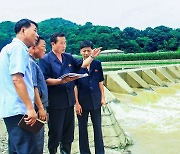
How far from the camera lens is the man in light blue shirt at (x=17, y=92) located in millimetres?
2455

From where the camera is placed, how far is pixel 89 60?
11.8 feet

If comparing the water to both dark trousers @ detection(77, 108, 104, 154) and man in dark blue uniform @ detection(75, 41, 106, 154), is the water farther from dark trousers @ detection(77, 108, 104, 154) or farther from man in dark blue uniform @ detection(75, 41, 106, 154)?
man in dark blue uniform @ detection(75, 41, 106, 154)

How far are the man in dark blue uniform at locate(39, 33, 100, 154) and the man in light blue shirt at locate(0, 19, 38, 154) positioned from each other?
0.87 meters

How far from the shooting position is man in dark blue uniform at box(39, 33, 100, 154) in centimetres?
349

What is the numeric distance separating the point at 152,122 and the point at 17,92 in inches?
201

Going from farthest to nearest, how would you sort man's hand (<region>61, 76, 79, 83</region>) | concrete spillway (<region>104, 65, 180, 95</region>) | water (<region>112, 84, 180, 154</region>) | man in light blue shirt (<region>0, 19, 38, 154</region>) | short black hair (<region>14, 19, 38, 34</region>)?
concrete spillway (<region>104, 65, 180, 95</region>) < water (<region>112, 84, 180, 154</region>) < man's hand (<region>61, 76, 79, 83</region>) < short black hair (<region>14, 19, 38, 34</region>) < man in light blue shirt (<region>0, 19, 38, 154</region>)

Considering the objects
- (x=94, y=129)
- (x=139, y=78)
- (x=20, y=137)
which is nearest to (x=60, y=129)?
(x=94, y=129)

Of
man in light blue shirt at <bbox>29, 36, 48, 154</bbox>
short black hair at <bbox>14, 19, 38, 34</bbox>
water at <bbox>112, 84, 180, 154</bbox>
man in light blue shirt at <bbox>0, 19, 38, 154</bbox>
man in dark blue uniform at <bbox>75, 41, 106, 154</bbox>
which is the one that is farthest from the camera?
water at <bbox>112, 84, 180, 154</bbox>

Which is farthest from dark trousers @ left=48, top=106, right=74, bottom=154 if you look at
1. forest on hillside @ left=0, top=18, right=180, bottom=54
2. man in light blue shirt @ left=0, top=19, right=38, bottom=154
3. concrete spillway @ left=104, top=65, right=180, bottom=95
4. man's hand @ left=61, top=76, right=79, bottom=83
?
forest on hillside @ left=0, top=18, right=180, bottom=54

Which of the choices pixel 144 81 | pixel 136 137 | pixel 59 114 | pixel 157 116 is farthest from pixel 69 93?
pixel 144 81

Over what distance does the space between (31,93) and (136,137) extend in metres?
3.72

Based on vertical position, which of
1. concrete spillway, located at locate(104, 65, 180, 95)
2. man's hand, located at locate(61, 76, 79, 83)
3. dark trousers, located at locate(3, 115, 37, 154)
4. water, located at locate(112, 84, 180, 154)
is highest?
man's hand, located at locate(61, 76, 79, 83)

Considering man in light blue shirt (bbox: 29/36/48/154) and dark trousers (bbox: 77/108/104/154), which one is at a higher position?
man in light blue shirt (bbox: 29/36/48/154)

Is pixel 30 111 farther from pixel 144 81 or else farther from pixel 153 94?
pixel 144 81
